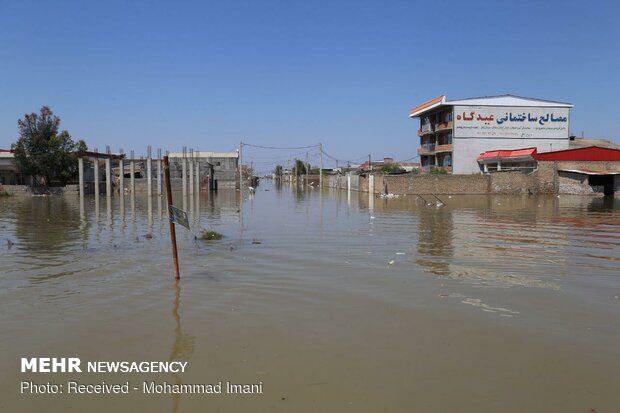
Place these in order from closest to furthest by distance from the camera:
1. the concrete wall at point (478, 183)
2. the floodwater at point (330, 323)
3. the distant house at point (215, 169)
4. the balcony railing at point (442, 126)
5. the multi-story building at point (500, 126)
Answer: the floodwater at point (330, 323), the concrete wall at point (478, 183), the multi-story building at point (500, 126), the balcony railing at point (442, 126), the distant house at point (215, 169)

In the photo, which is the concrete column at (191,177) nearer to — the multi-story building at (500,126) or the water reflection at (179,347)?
the multi-story building at (500,126)

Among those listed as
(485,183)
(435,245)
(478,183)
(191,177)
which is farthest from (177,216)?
(191,177)

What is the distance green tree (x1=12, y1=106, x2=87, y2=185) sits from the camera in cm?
4556

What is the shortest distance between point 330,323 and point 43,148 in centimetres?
4761

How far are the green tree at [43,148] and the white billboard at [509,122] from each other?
3921 centimetres

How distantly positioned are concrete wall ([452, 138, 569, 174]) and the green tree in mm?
38740

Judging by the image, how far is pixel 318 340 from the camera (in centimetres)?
589

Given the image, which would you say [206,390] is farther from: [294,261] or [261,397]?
[294,261]

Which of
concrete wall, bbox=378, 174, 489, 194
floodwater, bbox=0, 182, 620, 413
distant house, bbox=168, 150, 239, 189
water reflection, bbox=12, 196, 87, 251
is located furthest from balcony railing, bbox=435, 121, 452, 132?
floodwater, bbox=0, 182, 620, 413

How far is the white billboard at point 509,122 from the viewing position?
50781 mm

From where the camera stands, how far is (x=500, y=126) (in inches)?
2008

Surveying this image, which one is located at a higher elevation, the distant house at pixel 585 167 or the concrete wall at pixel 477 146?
the concrete wall at pixel 477 146

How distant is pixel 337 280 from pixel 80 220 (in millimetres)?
15767

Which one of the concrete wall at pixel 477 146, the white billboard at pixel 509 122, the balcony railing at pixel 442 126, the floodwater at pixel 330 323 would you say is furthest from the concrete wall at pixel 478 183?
the floodwater at pixel 330 323
